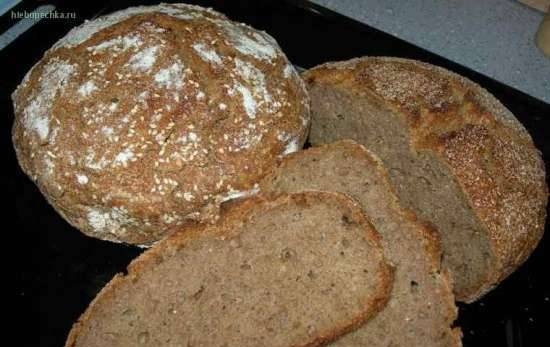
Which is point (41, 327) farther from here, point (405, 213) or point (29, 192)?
point (405, 213)

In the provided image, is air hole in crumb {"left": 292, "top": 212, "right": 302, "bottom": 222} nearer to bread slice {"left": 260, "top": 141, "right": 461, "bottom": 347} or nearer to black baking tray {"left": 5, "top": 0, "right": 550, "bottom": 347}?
bread slice {"left": 260, "top": 141, "right": 461, "bottom": 347}

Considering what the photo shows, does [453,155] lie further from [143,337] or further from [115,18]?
[115,18]

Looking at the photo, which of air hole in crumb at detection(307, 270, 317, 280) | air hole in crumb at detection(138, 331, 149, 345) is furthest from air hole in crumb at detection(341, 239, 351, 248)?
air hole in crumb at detection(138, 331, 149, 345)

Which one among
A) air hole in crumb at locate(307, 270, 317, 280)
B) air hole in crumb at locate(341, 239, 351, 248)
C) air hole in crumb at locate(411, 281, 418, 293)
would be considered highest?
air hole in crumb at locate(341, 239, 351, 248)

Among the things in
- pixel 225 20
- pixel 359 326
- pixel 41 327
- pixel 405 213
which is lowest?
pixel 41 327

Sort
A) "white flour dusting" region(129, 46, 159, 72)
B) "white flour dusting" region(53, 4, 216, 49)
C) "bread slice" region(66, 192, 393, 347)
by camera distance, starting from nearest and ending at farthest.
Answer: "bread slice" region(66, 192, 393, 347) → "white flour dusting" region(129, 46, 159, 72) → "white flour dusting" region(53, 4, 216, 49)

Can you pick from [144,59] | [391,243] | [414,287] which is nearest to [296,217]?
[391,243]

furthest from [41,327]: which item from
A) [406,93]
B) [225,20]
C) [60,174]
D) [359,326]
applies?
[406,93]
